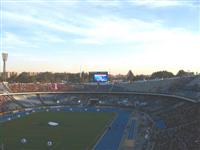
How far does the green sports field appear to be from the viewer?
133ft

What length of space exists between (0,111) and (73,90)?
25.6 m

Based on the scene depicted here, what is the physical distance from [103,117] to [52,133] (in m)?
20.6

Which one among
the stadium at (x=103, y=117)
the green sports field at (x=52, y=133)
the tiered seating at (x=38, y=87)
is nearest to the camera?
the stadium at (x=103, y=117)

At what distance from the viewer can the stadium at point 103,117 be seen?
40.1m

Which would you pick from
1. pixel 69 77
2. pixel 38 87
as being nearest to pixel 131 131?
pixel 38 87

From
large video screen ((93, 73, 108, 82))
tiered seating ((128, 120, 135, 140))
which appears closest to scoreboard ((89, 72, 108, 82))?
large video screen ((93, 73, 108, 82))

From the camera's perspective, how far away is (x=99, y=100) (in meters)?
95.3

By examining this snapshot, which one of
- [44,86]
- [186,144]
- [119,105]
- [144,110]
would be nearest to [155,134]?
[186,144]

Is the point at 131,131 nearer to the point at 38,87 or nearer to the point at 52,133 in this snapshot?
the point at 52,133

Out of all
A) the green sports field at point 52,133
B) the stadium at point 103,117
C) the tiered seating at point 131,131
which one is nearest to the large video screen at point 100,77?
the stadium at point 103,117

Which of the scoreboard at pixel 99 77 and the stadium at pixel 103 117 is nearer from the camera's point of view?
the stadium at pixel 103 117

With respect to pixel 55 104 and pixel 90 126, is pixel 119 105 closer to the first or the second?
pixel 55 104

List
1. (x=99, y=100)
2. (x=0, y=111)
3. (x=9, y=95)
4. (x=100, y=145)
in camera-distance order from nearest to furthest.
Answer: (x=100, y=145), (x=0, y=111), (x=9, y=95), (x=99, y=100)

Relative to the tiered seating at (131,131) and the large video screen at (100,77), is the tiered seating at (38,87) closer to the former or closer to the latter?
the large video screen at (100,77)
